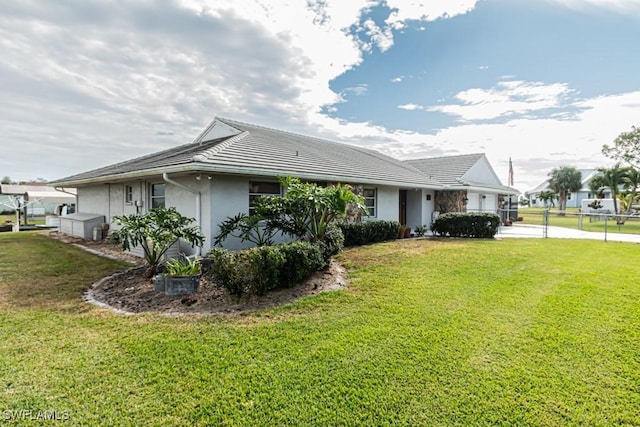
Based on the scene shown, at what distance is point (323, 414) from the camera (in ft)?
9.04

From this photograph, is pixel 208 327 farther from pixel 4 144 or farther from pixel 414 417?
pixel 4 144

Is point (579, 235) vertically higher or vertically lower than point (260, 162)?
lower

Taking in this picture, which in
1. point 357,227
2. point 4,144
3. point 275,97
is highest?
point 275,97

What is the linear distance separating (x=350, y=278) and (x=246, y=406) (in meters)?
4.47

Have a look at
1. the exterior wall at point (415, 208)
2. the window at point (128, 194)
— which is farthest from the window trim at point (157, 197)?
the exterior wall at point (415, 208)

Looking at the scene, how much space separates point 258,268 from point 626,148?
4319cm

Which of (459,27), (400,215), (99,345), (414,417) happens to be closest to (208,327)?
(99,345)

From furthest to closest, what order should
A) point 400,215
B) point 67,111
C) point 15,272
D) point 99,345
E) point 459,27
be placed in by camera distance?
point 400,215 < point 67,111 < point 459,27 < point 15,272 < point 99,345

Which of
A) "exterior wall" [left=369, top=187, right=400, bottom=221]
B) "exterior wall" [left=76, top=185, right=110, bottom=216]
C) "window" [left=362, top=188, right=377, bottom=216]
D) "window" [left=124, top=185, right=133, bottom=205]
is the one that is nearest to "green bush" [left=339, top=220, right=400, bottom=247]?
"window" [left=362, top=188, right=377, bottom=216]

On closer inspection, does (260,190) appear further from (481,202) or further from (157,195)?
(481,202)

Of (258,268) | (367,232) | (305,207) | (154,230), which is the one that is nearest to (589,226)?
(367,232)

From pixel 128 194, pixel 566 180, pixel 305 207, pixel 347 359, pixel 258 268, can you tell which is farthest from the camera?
pixel 566 180

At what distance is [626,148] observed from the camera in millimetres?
32625

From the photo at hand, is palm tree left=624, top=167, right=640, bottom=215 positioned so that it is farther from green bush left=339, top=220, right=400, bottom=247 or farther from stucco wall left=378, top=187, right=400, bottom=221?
green bush left=339, top=220, right=400, bottom=247
